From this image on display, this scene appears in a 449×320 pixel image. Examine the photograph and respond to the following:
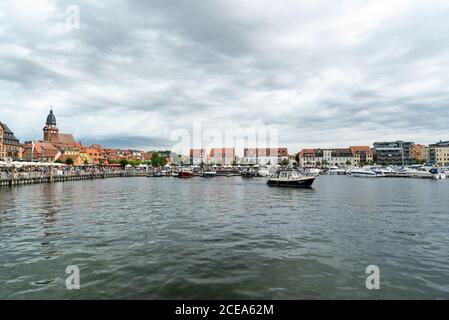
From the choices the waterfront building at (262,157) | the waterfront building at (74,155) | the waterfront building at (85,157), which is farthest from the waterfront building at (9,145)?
the waterfront building at (262,157)

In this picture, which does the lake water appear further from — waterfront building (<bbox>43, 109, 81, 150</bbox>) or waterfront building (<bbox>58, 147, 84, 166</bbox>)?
waterfront building (<bbox>43, 109, 81, 150</bbox>)

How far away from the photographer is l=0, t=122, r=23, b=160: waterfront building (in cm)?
11781

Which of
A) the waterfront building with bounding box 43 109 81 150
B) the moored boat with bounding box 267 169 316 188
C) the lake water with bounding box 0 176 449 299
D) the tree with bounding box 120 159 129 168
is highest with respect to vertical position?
the waterfront building with bounding box 43 109 81 150

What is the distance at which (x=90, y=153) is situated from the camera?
178m

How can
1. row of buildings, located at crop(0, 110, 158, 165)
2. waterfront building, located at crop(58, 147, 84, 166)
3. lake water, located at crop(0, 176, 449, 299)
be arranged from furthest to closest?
waterfront building, located at crop(58, 147, 84, 166) < row of buildings, located at crop(0, 110, 158, 165) < lake water, located at crop(0, 176, 449, 299)

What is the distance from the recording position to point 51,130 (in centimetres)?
17512

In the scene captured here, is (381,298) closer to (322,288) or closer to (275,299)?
(322,288)

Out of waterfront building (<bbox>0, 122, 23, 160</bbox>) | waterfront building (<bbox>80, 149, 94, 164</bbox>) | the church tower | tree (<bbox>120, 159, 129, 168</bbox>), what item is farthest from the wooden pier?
the church tower

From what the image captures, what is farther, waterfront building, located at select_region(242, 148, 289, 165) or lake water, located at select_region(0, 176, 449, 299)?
waterfront building, located at select_region(242, 148, 289, 165)

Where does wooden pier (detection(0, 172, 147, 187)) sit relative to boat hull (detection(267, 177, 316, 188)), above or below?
above

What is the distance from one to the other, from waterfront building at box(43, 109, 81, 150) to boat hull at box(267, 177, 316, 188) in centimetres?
14819

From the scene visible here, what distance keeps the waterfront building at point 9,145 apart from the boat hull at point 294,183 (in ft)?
369

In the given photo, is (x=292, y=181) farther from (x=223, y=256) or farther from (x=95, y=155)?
(x=95, y=155)

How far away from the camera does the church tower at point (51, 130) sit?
174375 millimetres
